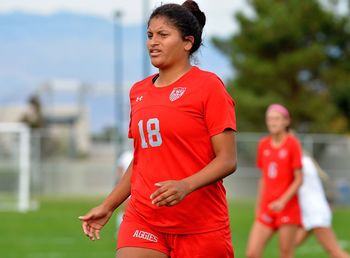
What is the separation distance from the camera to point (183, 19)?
234 inches

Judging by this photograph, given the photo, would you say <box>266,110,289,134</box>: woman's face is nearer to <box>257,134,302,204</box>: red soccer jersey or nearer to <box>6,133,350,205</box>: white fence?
<box>257,134,302,204</box>: red soccer jersey

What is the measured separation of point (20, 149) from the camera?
34156mm

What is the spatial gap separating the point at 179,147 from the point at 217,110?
31 centimetres

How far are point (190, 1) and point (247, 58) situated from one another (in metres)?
45.5

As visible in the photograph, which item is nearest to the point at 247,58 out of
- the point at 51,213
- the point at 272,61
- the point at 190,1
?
the point at 272,61

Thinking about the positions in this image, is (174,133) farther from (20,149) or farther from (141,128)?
(20,149)

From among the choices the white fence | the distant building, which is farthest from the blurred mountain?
the white fence

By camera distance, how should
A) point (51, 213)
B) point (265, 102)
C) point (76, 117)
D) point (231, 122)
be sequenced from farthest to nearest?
1. point (76, 117)
2. point (265, 102)
3. point (51, 213)
4. point (231, 122)

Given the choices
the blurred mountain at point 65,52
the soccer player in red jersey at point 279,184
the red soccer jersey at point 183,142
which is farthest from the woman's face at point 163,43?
the blurred mountain at point 65,52

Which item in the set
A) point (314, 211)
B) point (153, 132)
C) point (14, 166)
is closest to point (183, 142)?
point (153, 132)

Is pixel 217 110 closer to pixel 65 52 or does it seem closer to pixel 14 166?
pixel 14 166

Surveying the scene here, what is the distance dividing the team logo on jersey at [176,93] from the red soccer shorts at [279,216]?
524 cm

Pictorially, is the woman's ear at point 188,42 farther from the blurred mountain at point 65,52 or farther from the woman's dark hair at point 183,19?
the blurred mountain at point 65,52

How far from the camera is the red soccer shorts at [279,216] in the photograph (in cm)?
1092
